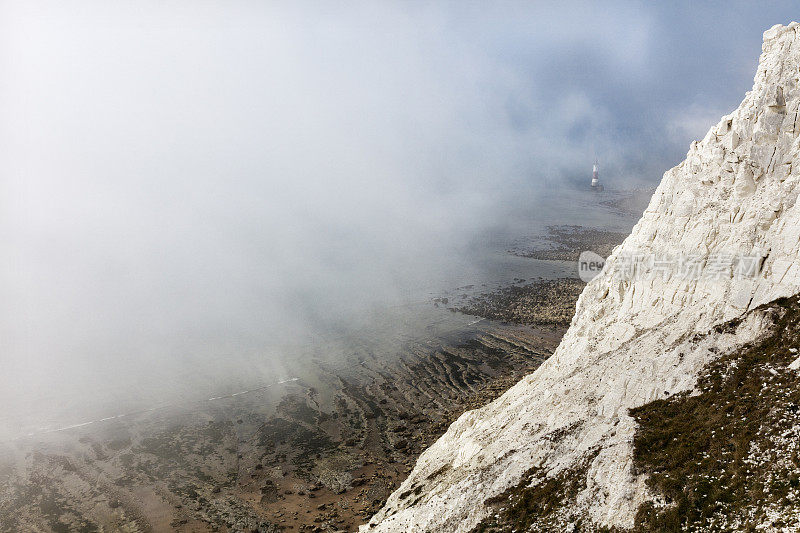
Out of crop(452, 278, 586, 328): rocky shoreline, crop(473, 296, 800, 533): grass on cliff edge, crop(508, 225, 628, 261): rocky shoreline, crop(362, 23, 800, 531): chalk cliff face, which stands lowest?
crop(473, 296, 800, 533): grass on cliff edge

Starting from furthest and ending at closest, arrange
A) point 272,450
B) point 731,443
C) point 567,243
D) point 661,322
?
point 567,243 < point 272,450 < point 661,322 < point 731,443

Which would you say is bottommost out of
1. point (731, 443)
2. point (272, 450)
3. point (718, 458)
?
point (718, 458)

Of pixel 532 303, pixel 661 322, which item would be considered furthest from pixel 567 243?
pixel 661 322

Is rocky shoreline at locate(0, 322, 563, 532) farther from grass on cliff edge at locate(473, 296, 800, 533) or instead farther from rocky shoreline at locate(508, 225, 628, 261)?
rocky shoreline at locate(508, 225, 628, 261)

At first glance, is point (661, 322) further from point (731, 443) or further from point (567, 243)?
point (567, 243)

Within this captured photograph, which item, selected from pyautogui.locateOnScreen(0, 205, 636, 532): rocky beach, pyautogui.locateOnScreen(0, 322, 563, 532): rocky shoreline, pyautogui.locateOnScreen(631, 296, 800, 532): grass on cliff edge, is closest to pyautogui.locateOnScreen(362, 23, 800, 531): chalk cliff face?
pyautogui.locateOnScreen(631, 296, 800, 532): grass on cliff edge
